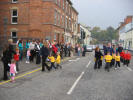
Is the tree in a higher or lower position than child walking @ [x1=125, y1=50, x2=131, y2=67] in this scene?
higher

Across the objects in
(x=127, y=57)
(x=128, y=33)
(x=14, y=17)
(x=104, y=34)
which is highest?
(x=104, y=34)

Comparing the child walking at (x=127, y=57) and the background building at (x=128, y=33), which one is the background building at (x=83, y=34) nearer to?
the background building at (x=128, y=33)

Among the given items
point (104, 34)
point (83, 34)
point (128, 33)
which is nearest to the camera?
point (83, 34)

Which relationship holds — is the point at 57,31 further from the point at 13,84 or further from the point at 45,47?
the point at 13,84

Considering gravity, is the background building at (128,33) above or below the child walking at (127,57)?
above

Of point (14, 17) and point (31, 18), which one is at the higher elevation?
point (14, 17)

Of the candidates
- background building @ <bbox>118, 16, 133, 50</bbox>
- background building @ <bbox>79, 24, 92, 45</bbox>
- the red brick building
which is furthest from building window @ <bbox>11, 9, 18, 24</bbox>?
background building @ <bbox>118, 16, 133, 50</bbox>

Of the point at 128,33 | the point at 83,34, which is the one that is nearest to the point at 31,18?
the point at 83,34

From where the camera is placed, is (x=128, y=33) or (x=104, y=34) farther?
(x=104, y=34)

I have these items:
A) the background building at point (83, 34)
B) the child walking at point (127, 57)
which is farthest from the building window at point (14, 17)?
the child walking at point (127, 57)

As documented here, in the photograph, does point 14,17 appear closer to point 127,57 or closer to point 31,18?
point 31,18

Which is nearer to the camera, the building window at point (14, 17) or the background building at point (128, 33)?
the building window at point (14, 17)

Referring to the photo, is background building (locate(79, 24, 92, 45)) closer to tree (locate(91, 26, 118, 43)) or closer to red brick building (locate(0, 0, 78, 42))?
red brick building (locate(0, 0, 78, 42))

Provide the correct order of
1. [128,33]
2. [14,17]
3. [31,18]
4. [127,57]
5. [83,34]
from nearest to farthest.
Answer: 1. [127,57]
2. [31,18]
3. [14,17]
4. [83,34]
5. [128,33]
